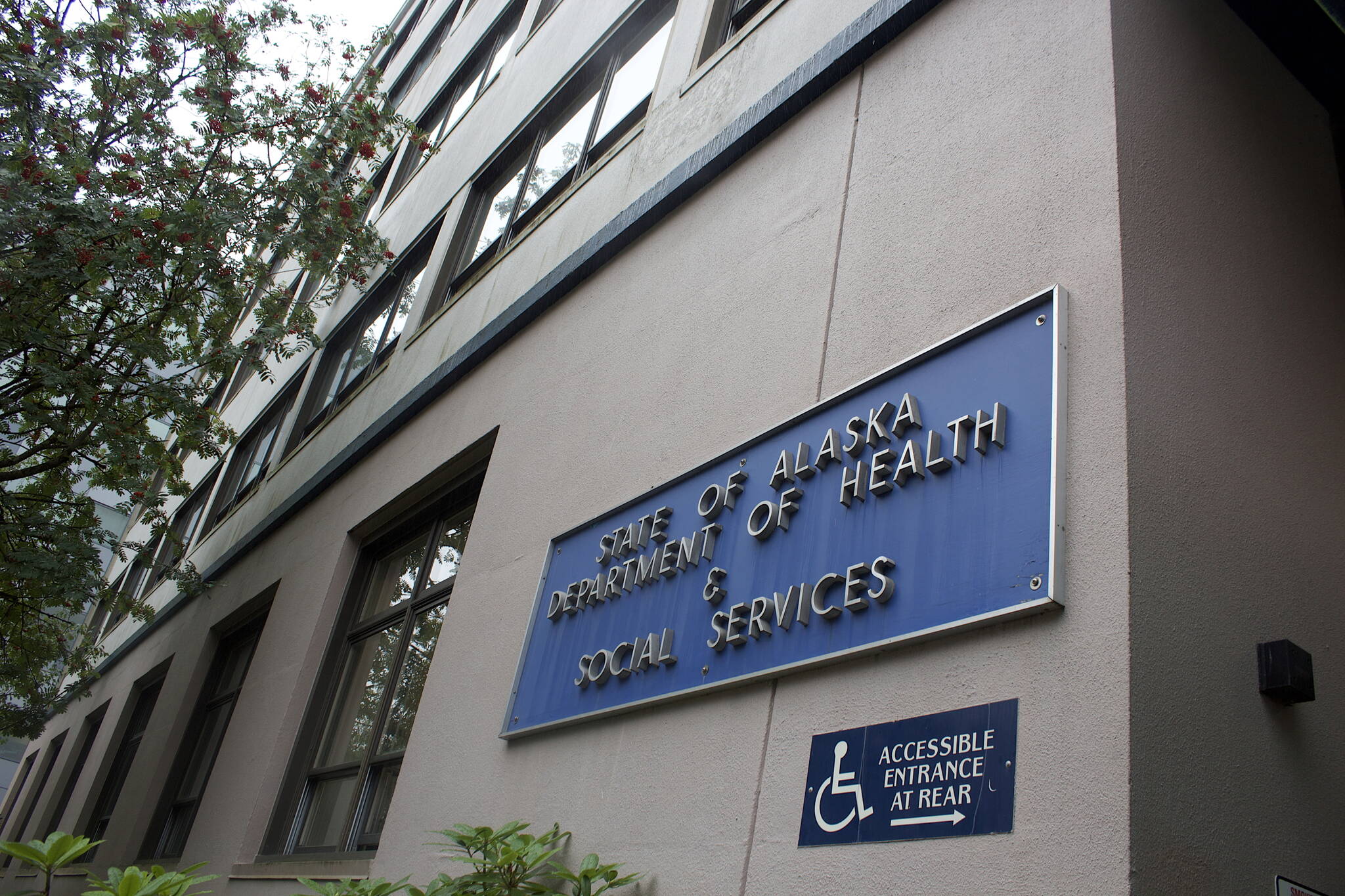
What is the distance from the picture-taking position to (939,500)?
9.57 ft

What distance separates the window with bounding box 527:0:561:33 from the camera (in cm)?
1012

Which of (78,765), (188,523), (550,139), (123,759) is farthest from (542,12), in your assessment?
(78,765)

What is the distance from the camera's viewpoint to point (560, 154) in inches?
323

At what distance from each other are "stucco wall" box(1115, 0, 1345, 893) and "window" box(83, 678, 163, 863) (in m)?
12.4

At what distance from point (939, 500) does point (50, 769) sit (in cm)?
→ 1937

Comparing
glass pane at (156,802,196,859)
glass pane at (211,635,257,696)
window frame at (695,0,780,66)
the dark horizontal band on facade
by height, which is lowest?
glass pane at (156,802,196,859)

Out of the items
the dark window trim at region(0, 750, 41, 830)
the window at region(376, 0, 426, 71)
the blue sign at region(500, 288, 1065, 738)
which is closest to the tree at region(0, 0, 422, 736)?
the blue sign at region(500, 288, 1065, 738)

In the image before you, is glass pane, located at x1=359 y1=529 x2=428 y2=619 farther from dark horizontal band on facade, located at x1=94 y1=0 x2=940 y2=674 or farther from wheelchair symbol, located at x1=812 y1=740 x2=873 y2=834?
wheelchair symbol, located at x1=812 y1=740 x2=873 y2=834

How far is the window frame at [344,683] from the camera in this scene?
607 cm

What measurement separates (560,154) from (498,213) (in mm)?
1055

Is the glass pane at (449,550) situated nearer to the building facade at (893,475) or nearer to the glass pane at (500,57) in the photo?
the building facade at (893,475)

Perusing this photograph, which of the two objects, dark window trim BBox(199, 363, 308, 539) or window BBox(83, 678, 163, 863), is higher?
dark window trim BBox(199, 363, 308, 539)

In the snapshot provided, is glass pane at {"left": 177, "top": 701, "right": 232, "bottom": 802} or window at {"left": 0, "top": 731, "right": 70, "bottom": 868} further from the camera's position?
window at {"left": 0, "top": 731, "right": 70, "bottom": 868}

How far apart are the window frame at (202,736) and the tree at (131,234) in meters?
0.85
